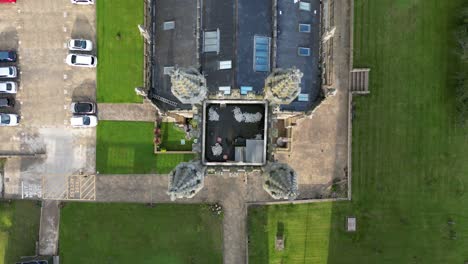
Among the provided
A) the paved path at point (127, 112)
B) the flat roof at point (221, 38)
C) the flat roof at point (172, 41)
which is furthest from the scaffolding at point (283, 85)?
the paved path at point (127, 112)

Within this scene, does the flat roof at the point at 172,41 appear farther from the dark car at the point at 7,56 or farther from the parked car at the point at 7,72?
the dark car at the point at 7,56

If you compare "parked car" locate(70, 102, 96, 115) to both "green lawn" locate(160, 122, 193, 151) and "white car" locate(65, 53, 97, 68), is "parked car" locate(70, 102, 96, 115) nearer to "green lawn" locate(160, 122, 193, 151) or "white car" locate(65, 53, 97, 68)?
"white car" locate(65, 53, 97, 68)

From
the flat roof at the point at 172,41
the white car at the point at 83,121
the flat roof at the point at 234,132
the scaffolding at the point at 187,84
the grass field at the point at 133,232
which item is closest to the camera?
the scaffolding at the point at 187,84

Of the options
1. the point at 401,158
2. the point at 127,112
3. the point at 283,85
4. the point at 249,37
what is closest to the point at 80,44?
the point at 127,112

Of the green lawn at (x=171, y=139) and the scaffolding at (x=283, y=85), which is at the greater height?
the scaffolding at (x=283, y=85)

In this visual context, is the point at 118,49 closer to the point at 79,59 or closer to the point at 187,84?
the point at 79,59

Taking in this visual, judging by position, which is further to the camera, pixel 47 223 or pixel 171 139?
pixel 47 223
